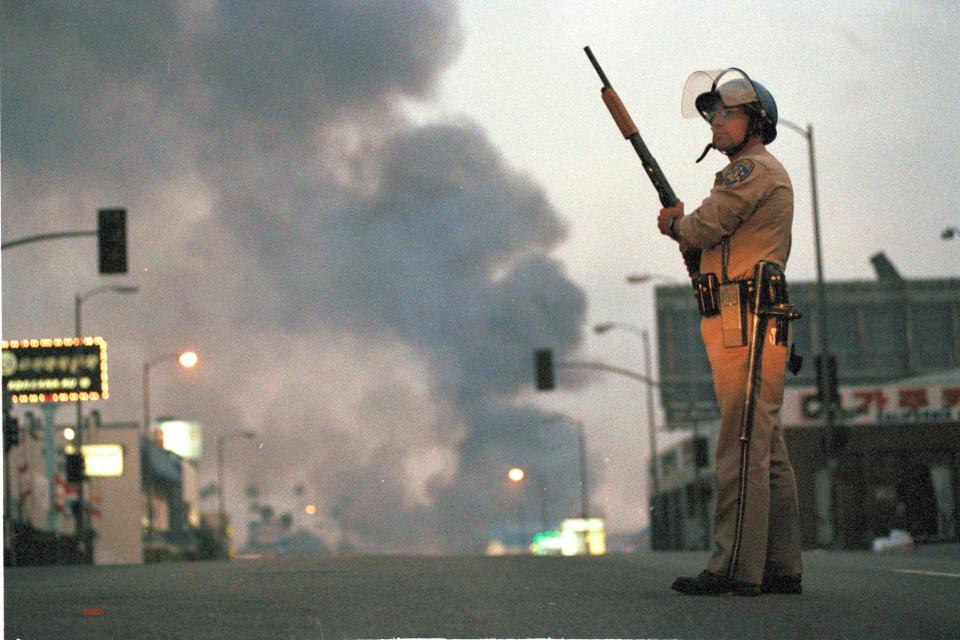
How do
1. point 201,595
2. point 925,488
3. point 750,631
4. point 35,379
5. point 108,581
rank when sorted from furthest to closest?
point 35,379
point 925,488
point 108,581
point 201,595
point 750,631

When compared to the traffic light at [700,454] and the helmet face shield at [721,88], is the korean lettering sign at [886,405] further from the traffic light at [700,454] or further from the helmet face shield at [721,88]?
the helmet face shield at [721,88]

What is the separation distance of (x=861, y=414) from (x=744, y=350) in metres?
50.0

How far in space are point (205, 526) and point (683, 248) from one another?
12247 centimetres

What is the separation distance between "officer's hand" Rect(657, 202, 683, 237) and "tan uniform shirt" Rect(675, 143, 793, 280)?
0.12 m

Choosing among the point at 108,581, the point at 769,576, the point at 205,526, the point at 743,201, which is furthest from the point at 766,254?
the point at 205,526

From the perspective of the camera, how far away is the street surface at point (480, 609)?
16.0ft

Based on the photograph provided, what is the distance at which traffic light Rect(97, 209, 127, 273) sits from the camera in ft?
80.2

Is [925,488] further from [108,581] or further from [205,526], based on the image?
[205,526]

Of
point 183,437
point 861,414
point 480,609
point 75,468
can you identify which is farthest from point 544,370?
point 183,437

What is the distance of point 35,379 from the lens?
58.8 metres

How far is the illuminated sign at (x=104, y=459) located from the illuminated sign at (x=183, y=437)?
40.1 meters

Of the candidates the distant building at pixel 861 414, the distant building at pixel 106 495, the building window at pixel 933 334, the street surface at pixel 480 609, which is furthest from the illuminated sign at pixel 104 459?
the street surface at pixel 480 609

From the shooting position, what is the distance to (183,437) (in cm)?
12744

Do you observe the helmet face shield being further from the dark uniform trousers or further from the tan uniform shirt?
the dark uniform trousers
